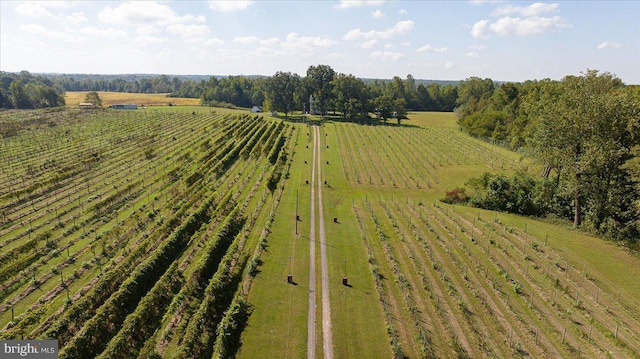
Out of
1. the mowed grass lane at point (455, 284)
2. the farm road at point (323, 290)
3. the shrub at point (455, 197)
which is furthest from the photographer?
the shrub at point (455, 197)

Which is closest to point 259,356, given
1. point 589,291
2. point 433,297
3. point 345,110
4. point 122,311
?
point 122,311

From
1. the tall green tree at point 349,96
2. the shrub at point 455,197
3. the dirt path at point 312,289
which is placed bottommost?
the dirt path at point 312,289

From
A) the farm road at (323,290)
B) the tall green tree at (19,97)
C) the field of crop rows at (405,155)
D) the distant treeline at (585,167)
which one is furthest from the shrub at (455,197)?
the tall green tree at (19,97)

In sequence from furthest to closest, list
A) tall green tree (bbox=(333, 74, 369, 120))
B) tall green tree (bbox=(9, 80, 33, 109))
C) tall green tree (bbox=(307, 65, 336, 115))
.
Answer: tall green tree (bbox=(9, 80, 33, 109)) < tall green tree (bbox=(307, 65, 336, 115)) < tall green tree (bbox=(333, 74, 369, 120))

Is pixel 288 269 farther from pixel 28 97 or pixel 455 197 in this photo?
pixel 28 97

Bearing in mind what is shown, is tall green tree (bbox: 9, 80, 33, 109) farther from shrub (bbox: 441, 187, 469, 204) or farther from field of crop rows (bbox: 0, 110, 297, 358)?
shrub (bbox: 441, 187, 469, 204)

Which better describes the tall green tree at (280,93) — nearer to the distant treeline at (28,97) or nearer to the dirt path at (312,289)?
the dirt path at (312,289)

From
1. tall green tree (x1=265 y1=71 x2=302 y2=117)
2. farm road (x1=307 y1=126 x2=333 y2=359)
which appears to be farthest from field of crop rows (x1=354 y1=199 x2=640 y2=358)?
tall green tree (x1=265 y1=71 x2=302 y2=117)
